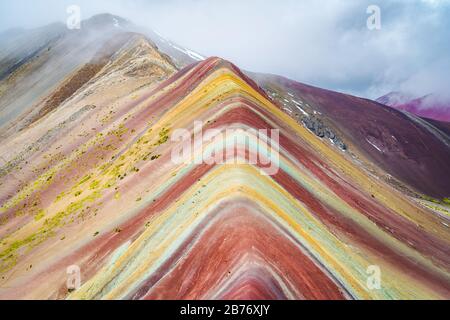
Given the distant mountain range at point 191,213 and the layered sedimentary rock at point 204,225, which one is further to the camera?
the distant mountain range at point 191,213

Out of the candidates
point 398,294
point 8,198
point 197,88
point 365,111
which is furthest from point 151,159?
point 365,111

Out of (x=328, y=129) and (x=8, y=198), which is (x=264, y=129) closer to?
(x=8, y=198)

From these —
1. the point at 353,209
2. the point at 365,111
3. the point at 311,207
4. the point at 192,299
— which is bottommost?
the point at 192,299

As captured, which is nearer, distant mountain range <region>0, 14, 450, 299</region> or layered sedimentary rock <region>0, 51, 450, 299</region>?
layered sedimentary rock <region>0, 51, 450, 299</region>

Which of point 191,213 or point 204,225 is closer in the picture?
point 204,225
